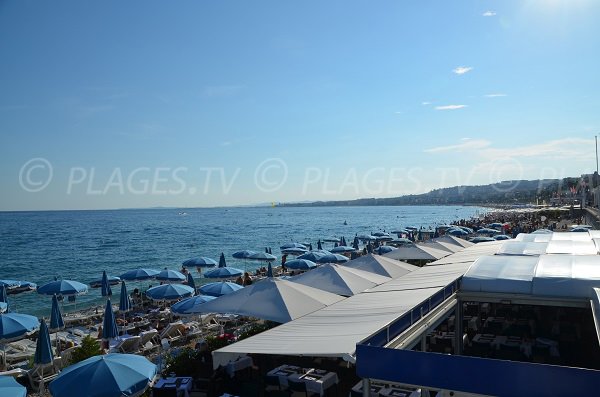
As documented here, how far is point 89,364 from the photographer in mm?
6609

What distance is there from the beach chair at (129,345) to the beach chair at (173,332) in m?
0.86

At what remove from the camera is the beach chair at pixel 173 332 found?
47.2ft

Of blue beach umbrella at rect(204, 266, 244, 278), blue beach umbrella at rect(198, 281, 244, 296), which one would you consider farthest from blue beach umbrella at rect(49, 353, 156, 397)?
blue beach umbrella at rect(204, 266, 244, 278)

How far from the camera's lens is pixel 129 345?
44.2 ft

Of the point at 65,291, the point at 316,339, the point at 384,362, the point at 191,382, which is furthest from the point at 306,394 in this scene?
the point at 65,291

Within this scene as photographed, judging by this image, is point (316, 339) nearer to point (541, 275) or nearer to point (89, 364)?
point (89, 364)

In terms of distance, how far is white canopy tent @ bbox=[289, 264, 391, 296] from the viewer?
1174cm

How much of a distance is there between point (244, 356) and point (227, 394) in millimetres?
1846

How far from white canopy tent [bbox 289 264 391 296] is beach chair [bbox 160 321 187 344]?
445cm

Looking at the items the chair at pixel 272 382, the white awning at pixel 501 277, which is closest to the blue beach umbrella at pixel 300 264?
the white awning at pixel 501 277

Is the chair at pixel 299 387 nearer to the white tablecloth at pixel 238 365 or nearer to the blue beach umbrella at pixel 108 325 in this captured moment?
the white tablecloth at pixel 238 365

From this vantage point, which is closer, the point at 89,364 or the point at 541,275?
the point at 89,364

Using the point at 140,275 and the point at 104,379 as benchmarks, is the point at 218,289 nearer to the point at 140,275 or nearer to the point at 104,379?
the point at 104,379

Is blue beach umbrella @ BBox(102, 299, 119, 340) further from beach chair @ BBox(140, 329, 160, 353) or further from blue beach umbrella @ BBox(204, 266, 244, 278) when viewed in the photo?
blue beach umbrella @ BBox(204, 266, 244, 278)
